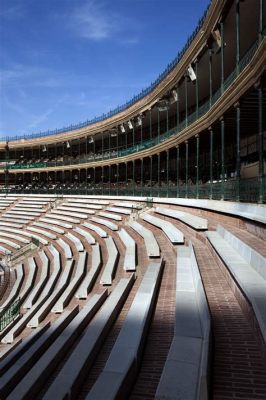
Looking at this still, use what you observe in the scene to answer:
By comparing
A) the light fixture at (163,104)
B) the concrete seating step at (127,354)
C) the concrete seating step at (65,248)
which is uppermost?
the light fixture at (163,104)

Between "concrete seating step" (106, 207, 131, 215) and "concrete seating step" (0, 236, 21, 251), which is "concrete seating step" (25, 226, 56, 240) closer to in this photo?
"concrete seating step" (0, 236, 21, 251)

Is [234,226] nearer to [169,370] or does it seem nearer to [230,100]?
[230,100]

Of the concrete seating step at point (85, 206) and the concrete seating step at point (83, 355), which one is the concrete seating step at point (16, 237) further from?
the concrete seating step at point (83, 355)

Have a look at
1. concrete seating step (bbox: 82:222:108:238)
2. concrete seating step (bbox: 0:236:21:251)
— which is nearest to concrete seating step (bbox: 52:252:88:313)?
concrete seating step (bbox: 82:222:108:238)

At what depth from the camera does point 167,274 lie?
12094 mm

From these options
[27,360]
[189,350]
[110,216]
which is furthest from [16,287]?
[189,350]

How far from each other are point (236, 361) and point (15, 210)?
43.0m

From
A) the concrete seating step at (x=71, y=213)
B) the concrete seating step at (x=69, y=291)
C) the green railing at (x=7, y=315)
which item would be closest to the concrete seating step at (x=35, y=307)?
the green railing at (x=7, y=315)

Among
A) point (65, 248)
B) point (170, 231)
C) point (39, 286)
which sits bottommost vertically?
point (39, 286)

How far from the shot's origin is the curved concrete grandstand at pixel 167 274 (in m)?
5.94

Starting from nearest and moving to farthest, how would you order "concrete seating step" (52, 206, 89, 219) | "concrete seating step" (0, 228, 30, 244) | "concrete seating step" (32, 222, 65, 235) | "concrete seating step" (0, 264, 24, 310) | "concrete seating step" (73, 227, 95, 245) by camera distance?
"concrete seating step" (0, 264, 24, 310), "concrete seating step" (73, 227, 95, 245), "concrete seating step" (32, 222, 65, 235), "concrete seating step" (0, 228, 30, 244), "concrete seating step" (52, 206, 89, 219)

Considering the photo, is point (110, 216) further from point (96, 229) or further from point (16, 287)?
point (16, 287)

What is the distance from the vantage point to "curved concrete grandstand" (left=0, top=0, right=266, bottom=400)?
594 cm

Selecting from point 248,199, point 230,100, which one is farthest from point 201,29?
point 248,199
